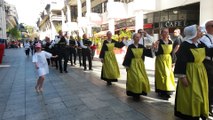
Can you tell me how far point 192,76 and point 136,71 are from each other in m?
1.99

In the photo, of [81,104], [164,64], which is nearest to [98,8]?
[164,64]

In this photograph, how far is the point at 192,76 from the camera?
4645 mm

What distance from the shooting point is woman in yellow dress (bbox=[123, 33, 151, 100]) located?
6.45 meters

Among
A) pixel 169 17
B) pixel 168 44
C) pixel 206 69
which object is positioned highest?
pixel 169 17

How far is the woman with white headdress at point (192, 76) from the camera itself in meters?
4.60

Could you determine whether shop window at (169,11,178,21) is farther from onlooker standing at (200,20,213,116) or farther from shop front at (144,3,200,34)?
onlooker standing at (200,20,213,116)

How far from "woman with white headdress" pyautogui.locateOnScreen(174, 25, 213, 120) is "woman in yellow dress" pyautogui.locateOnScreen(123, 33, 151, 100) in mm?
1787

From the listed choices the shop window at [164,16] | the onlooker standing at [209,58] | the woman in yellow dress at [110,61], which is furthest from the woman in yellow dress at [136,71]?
→ the shop window at [164,16]

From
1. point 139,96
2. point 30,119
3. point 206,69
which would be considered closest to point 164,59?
point 139,96

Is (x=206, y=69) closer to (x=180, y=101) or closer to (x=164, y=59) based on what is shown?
(x=180, y=101)

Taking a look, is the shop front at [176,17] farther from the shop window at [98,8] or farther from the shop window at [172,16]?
the shop window at [98,8]

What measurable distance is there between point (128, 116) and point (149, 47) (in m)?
2.21

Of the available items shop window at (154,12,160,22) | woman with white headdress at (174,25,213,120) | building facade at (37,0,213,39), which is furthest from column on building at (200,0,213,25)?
woman with white headdress at (174,25,213,120)

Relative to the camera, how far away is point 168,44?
6.64 meters
